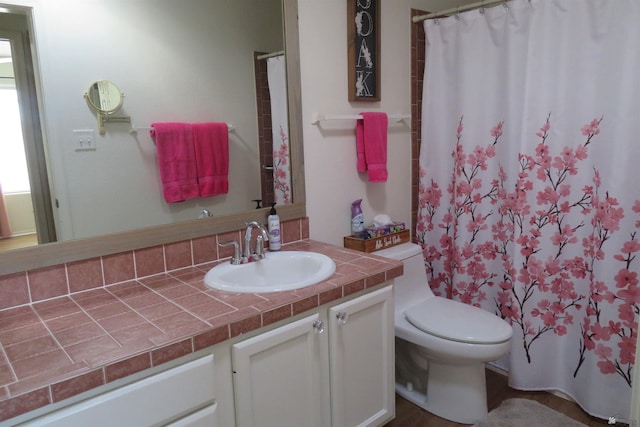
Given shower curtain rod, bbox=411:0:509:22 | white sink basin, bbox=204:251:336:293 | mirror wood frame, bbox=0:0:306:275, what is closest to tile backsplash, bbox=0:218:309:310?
mirror wood frame, bbox=0:0:306:275

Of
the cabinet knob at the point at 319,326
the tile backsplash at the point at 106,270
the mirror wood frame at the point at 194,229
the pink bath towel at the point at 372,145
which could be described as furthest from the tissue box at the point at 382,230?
the cabinet knob at the point at 319,326

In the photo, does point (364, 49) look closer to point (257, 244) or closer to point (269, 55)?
point (269, 55)

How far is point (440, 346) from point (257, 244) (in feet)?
2.88

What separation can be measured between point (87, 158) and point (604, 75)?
198cm

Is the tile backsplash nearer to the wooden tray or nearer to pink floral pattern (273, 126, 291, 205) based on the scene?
pink floral pattern (273, 126, 291, 205)

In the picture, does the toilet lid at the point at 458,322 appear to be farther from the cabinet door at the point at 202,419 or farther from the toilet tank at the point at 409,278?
the cabinet door at the point at 202,419

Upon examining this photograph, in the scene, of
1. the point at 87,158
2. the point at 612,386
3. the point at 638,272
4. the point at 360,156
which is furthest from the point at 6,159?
the point at 612,386

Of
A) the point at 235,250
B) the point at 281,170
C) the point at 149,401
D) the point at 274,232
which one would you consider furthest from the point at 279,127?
the point at 149,401

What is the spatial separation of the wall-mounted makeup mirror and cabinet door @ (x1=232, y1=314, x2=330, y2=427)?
0.87m

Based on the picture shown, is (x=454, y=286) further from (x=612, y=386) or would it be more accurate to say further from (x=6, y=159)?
(x=6, y=159)

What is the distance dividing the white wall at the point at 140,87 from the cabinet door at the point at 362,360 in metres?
0.65

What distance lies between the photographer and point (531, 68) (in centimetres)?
200

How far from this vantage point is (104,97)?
1.49 metres

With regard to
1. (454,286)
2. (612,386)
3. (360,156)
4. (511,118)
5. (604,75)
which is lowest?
(612,386)
